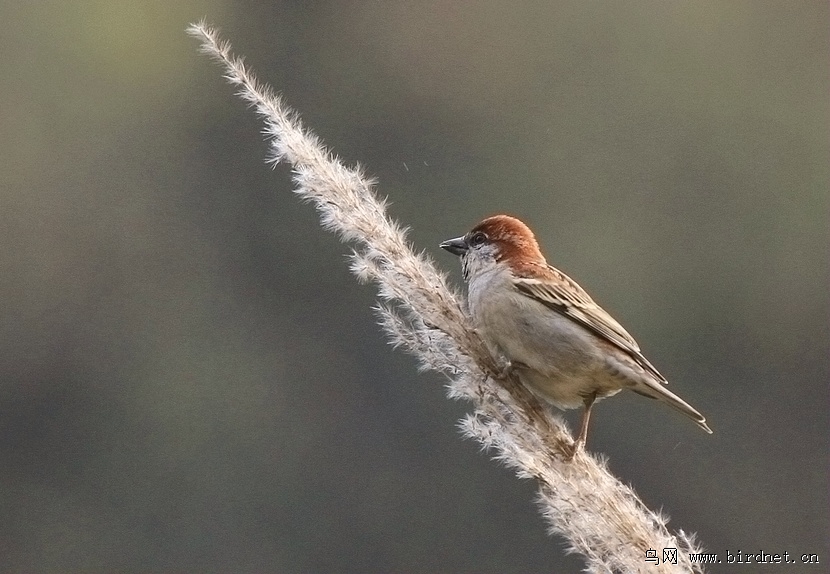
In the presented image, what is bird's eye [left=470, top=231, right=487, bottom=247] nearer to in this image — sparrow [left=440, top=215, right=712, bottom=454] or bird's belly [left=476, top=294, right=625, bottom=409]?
sparrow [left=440, top=215, right=712, bottom=454]

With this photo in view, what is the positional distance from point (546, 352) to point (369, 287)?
576 inches

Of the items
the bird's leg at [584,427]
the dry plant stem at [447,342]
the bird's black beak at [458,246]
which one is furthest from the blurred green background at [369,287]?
the dry plant stem at [447,342]

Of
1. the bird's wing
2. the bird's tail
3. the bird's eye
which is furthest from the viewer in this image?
the bird's eye

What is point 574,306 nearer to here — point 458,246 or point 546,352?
point 546,352

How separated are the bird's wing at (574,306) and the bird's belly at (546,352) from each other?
0.15ft

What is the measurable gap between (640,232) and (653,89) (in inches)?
157

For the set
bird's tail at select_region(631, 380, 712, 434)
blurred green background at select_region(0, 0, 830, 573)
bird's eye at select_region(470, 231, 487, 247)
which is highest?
blurred green background at select_region(0, 0, 830, 573)

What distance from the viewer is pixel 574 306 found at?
14.3 feet

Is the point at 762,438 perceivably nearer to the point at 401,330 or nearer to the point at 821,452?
the point at 821,452

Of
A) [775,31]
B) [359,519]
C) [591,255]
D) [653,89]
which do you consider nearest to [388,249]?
[359,519]

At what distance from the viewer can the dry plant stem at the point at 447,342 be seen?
3.17 m

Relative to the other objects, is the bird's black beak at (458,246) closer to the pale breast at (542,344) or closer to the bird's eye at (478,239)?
the bird's eye at (478,239)

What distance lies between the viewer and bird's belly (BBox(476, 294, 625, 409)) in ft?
13.3

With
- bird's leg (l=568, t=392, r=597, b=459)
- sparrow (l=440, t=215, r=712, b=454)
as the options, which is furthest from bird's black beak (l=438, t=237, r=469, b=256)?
bird's leg (l=568, t=392, r=597, b=459)
